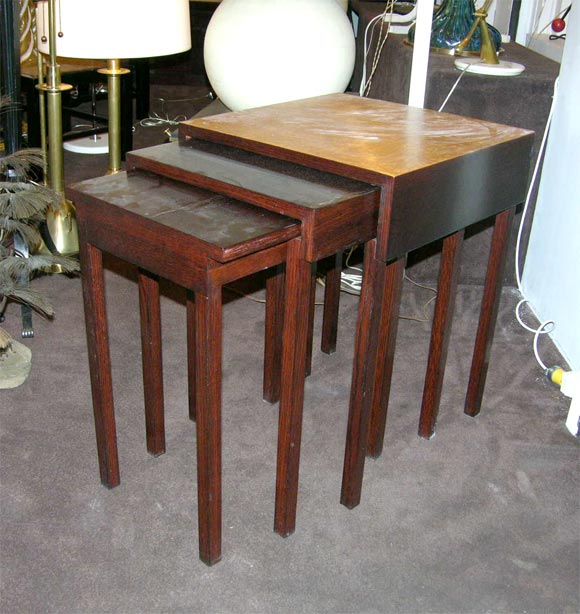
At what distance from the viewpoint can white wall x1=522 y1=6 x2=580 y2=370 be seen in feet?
7.24

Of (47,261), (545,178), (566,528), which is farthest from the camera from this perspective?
(545,178)

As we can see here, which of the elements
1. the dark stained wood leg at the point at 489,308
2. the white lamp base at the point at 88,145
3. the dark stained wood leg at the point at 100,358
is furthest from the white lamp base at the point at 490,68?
the white lamp base at the point at 88,145

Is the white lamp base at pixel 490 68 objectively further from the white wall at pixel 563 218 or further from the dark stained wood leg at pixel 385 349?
the dark stained wood leg at pixel 385 349

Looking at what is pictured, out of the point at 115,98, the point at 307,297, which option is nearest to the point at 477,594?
the point at 307,297

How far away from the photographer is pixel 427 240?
144 cm

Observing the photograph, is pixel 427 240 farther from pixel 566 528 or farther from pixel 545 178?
pixel 545 178

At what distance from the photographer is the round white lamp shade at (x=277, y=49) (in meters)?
2.05

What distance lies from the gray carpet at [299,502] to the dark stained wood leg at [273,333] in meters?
0.06

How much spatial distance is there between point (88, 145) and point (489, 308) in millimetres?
2431

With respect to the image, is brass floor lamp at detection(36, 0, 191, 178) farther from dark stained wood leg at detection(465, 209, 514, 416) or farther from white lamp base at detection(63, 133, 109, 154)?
white lamp base at detection(63, 133, 109, 154)

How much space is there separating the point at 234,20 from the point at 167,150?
700 millimetres

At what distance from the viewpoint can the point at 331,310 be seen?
2158 mm

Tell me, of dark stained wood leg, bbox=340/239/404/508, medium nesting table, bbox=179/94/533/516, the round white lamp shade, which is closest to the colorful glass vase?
the round white lamp shade

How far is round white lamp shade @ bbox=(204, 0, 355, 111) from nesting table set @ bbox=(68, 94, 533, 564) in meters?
0.38
